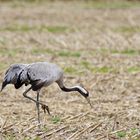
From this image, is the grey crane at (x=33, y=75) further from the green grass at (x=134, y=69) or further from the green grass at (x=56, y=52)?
the green grass at (x=56, y=52)

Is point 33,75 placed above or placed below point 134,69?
below

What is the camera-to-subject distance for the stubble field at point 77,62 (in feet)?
26.7

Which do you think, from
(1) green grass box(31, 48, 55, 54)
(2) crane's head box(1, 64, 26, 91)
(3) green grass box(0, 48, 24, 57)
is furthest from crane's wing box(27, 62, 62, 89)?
(1) green grass box(31, 48, 55, 54)

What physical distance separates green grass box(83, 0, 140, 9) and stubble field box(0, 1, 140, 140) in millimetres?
32

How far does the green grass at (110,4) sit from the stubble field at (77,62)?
0.10 ft

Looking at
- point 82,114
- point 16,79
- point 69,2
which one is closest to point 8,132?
point 16,79

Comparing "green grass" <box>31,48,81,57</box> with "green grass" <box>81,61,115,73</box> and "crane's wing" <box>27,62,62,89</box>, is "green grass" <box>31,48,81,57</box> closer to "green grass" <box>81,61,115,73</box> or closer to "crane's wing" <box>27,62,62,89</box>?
"green grass" <box>81,61,115,73</box>

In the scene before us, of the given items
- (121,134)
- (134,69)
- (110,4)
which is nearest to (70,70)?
(134,69)

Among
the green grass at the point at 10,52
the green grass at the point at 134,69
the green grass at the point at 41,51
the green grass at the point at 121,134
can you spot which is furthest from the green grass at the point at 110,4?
the green grass at the point at 121,134

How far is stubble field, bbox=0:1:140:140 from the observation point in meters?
8.12

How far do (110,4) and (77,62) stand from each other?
11.0m

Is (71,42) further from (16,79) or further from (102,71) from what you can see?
(16,79)

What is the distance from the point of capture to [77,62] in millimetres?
13273

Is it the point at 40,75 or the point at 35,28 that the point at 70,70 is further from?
the point at 35,28
